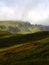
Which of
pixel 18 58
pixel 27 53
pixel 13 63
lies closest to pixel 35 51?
pixel 27 53

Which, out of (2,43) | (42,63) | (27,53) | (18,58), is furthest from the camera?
(2,43)

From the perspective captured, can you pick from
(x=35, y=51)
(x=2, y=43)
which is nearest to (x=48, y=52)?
(x=35, y=51)

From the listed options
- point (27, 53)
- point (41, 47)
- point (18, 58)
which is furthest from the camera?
point (41, 47)

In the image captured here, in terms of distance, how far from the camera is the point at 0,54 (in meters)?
100

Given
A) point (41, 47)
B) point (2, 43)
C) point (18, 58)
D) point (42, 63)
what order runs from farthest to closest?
1. point (2, 43)
2. point (41, 47)
3. point (18, 58)
4. point (42, 63)

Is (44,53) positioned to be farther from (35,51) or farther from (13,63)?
(13,63)

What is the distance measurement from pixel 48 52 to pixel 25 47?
20.0 meters

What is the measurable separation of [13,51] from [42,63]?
32475 millimetres

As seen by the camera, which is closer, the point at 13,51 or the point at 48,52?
the point at 48,52

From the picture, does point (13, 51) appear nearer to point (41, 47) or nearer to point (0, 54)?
point (0, 54)

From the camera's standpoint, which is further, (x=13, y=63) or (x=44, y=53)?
(x=44, y=53)

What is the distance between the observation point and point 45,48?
99188 millimetres

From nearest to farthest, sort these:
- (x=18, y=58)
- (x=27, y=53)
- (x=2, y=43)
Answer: (x=18, y=58)
(x=27, y=53)
(x=2, y=43)

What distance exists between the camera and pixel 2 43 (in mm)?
137750
